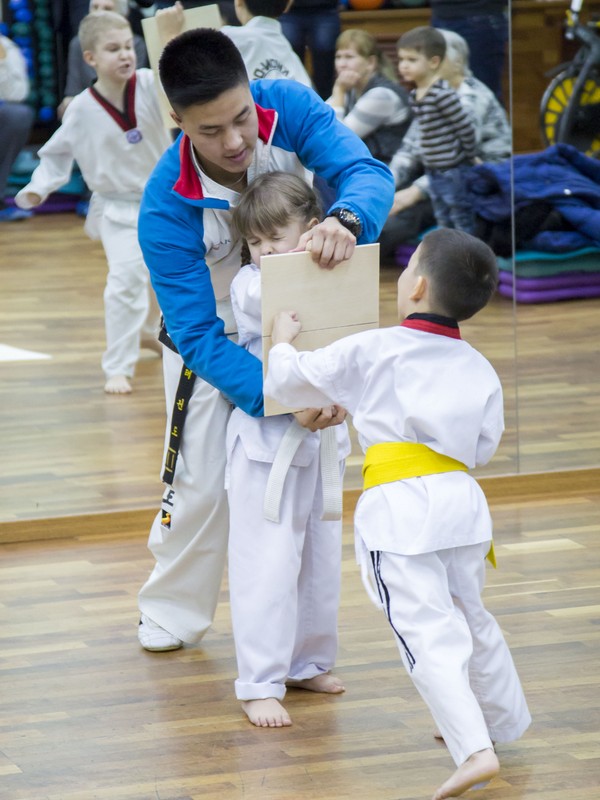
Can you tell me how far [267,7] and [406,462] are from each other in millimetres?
1840

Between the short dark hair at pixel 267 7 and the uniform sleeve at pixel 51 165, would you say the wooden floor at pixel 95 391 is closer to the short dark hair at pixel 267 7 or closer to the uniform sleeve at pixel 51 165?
the uniform sleeve at pixel 51 165

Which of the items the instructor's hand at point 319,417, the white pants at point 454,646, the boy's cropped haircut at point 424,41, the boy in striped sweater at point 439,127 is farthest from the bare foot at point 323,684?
the boy's cropped haircut at point 424,41

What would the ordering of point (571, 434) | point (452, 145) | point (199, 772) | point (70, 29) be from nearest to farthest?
point (199, 772)
point (70, 29)
point (452, 145)
point (571, 434)

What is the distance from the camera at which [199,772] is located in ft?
7.89

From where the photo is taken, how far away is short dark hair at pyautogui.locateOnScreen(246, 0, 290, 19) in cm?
364

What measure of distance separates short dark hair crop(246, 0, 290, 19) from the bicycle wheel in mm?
859

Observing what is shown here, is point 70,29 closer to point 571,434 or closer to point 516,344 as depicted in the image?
point 516,344

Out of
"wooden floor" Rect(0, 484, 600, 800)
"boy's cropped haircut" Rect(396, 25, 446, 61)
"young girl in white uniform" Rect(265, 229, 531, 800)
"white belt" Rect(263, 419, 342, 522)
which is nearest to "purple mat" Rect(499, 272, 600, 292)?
"boy's cropped haircut" Rect(396, 25, 446, 61)

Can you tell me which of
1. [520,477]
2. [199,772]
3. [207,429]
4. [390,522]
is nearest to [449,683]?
[390,522]

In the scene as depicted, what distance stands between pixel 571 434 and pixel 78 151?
177 cm

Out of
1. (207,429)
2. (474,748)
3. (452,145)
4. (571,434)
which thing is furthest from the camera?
(571,434)

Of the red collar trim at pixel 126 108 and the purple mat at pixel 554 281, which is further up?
the red collar trim at pixel 126 108

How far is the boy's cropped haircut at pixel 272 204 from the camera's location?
2.43 metres

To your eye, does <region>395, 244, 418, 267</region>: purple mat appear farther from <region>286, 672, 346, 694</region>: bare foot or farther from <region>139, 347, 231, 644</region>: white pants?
<region>286, 672, 346, 694</region>: bare foot
